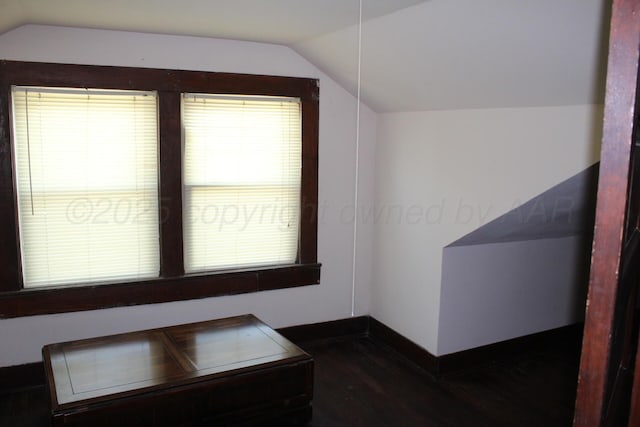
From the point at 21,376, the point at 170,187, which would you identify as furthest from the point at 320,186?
the point at 21,376

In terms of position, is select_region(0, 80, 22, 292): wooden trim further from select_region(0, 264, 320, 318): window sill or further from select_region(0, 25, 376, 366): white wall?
select_region(0, 25, 376, 366): white wall

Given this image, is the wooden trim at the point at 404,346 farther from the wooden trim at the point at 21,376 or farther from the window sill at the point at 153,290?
the wooden trim at the point at 21,376

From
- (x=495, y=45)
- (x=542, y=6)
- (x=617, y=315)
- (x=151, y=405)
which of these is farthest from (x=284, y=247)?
(x=617, y=315)

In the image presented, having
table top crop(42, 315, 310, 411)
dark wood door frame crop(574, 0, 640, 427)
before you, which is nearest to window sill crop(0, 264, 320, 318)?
table top crop(42, 315, 310, 411)

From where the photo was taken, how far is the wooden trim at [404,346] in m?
3.57

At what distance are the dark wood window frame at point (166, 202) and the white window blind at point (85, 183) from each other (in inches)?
2.6

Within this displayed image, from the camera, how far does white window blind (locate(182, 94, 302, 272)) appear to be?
141 inches

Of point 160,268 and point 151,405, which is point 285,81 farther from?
point 151,405

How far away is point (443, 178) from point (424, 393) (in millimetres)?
→ 1349

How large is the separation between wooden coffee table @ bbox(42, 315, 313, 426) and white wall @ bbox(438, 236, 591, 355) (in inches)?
47.7

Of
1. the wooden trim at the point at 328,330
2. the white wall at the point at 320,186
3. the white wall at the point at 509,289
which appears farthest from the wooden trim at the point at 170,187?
the white wall at the point at 509,289

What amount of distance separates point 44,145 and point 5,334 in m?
1.15

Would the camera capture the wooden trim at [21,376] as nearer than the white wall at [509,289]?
Yes

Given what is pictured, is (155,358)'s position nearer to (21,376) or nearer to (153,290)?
(153,290)
